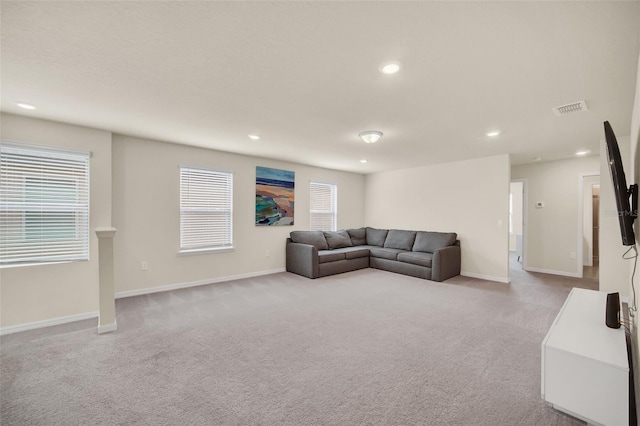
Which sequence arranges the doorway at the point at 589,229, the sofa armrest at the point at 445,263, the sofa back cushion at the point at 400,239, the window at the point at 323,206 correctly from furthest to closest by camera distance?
the window at the point at 323,206 → the sofa back cushion at the point at 400,239 → the doorway at the point at 589,229 → the sofa armrest at the point at 445,263

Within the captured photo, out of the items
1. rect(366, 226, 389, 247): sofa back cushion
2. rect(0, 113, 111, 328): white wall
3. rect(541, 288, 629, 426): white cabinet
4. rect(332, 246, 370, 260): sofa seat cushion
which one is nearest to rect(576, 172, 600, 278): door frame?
rect(366, 226, 389, 247): sofa back cushion

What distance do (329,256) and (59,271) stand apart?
3970mm

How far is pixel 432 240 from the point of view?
5.64 m

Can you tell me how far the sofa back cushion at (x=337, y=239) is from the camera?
19.9 feet

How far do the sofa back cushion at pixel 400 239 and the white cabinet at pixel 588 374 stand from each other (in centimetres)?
415

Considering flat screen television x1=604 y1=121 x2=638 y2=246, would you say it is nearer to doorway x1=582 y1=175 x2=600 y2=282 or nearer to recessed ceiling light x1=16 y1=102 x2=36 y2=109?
recessed ceiling light x1=16 y1=102 x2=36 y2=109

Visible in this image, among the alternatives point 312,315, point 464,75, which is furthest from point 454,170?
point 312,315

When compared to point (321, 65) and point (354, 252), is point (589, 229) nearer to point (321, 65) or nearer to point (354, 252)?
point (354, 252)

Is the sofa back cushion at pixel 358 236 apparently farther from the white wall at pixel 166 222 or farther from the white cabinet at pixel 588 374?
the white cabinet at pixel 588 374

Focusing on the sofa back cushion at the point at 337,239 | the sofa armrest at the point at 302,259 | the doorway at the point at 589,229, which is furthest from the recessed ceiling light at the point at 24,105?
the doorway at the point at 589,229

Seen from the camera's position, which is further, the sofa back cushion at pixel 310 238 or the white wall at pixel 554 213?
the sofa back cushion at pixel 310 238

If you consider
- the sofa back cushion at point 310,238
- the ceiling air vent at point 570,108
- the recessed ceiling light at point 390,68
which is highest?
the recessed ceiling light at point 390,68

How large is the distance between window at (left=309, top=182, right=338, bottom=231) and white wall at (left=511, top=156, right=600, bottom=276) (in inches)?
169

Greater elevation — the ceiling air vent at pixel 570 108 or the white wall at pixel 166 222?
the ceiling air vent at pixel 570 108
